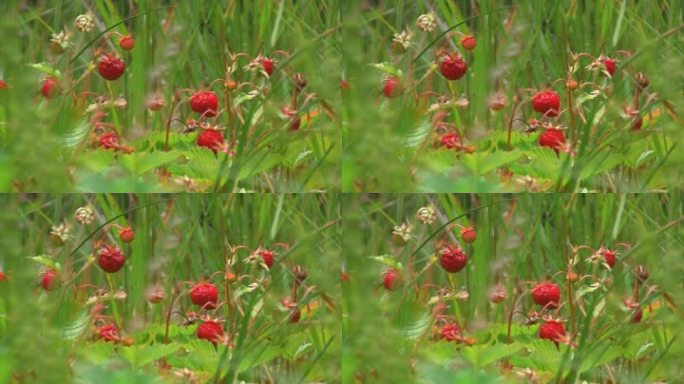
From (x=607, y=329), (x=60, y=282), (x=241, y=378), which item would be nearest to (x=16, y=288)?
(x=60, y=282)

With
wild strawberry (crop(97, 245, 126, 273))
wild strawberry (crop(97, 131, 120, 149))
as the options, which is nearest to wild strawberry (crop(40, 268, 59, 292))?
wild strawberry (crop(97, 245, 126, 273))

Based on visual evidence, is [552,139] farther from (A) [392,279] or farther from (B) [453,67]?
(A) [392,279]

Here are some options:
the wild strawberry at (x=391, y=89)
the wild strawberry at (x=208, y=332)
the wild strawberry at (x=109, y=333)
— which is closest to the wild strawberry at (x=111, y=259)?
the wild strawberry at (x=109, y=333)

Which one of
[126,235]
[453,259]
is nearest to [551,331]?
[453,259]

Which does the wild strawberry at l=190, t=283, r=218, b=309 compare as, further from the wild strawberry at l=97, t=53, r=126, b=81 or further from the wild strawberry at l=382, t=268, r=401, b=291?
the wild strawberry at l=97, t=53, r=126, b=81

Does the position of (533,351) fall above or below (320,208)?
below

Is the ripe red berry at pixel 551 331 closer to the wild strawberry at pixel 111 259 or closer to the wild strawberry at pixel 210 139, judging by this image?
the wild strawberry at pixel 210 139

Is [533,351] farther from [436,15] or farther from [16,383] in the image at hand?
[16,383]
